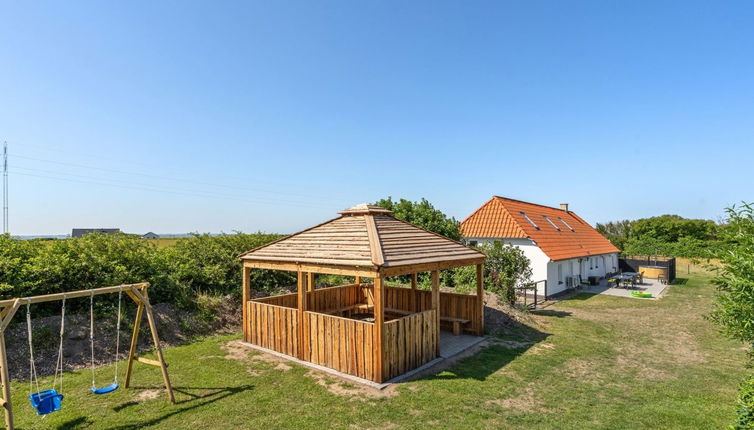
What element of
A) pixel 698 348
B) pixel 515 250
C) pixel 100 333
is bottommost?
pixel 698 348

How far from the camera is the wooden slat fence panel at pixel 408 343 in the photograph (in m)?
9.04

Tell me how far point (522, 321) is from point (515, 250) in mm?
4278

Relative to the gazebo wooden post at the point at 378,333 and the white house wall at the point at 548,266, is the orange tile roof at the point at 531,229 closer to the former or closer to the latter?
the white house wall at the point at 548,266

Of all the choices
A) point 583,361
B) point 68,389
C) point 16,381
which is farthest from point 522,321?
point 16,381

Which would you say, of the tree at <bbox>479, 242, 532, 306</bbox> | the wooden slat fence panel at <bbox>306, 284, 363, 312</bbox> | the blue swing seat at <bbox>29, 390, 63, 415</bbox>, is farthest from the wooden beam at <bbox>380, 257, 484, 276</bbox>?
the blue swing seat at <bbox>29, 390, 63, 415</bbox>

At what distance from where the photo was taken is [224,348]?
38.3ft

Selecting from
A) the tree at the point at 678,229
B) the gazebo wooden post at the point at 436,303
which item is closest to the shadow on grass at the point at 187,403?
the gazebo wooden post at the point at 436,303

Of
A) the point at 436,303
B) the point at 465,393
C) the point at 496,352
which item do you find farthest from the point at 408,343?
the point at 496,352

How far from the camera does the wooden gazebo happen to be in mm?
9055

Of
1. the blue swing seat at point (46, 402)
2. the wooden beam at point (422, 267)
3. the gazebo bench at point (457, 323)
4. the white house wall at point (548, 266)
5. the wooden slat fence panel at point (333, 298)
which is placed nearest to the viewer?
the blue swing seat at point (46, 402)

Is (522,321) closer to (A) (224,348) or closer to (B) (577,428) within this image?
(B) (577,428)

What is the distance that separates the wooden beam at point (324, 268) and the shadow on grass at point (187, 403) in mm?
3082

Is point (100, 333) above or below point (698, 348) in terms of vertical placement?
above

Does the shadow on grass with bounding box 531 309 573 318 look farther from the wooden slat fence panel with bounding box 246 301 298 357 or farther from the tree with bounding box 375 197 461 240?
the wooden slat fence panel with bounding box 246 301 298 357
